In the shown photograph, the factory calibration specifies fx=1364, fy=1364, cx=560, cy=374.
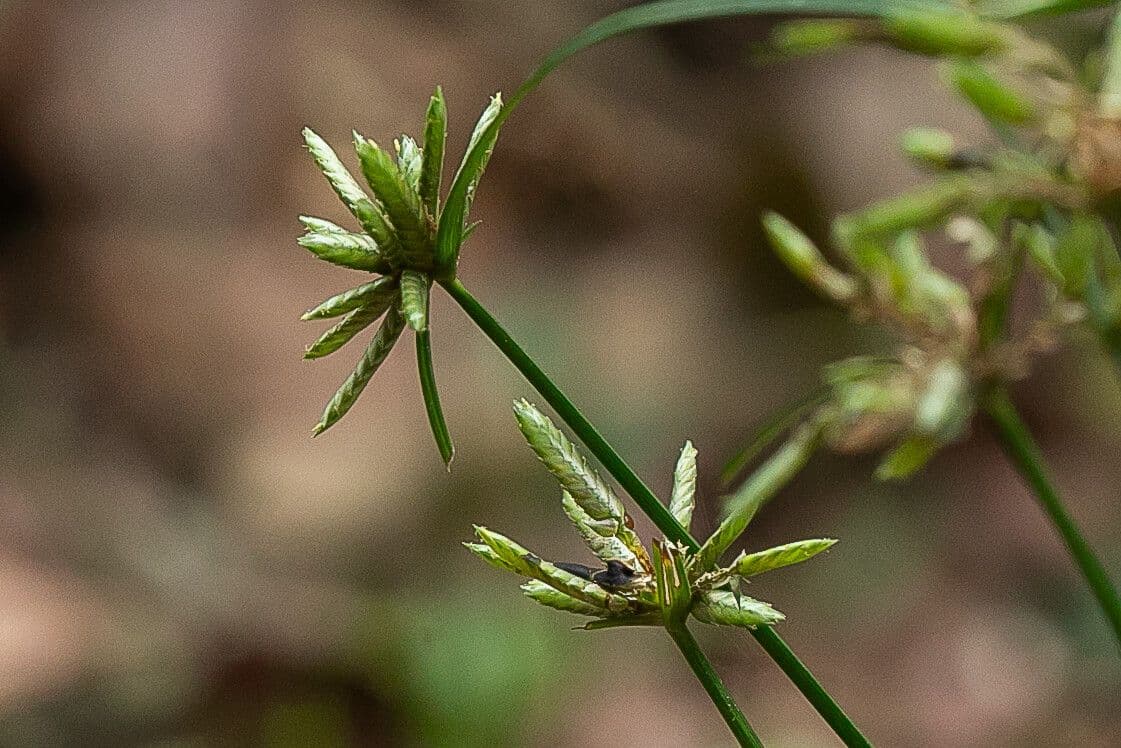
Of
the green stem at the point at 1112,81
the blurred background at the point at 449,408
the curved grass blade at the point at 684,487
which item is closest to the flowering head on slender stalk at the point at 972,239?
the green stem at the point at 1112,81

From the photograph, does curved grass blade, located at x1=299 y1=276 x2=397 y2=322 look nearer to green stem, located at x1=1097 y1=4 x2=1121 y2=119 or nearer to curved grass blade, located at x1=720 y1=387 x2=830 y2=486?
curved grass blade, located at x1=720 y1=387 x2=830 y2=486

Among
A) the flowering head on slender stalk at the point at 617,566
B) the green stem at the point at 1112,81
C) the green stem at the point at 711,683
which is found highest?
the green stem at the point at 1112,81

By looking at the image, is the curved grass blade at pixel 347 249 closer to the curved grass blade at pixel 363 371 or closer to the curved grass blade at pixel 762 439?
the curved grass blade at pixel 363 371

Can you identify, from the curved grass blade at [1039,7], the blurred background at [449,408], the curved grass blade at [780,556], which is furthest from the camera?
the blurred background at [449,408]

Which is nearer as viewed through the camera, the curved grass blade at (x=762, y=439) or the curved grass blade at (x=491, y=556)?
the curved grass blade at (x=491, y=556)

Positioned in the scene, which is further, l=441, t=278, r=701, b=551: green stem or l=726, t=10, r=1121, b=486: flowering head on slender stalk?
l=726, t=10, r=1121, b=486: flowering head on slender stalk

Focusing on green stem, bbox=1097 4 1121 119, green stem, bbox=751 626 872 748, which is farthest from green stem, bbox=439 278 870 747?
green stem, bbox=1097 4 1121 119

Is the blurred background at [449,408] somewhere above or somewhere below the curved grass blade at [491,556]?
above
